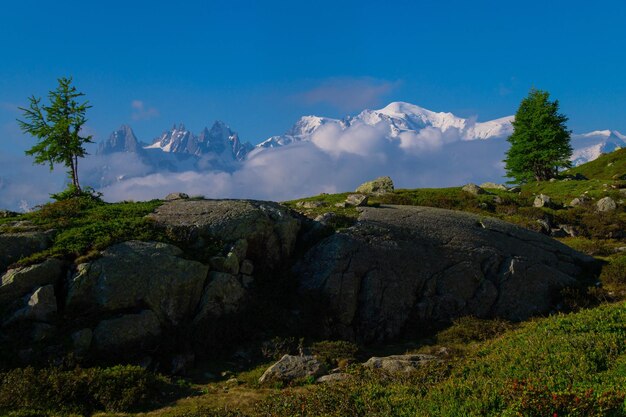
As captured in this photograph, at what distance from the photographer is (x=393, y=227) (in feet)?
84.0

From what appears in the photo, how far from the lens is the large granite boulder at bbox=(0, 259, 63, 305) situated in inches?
670

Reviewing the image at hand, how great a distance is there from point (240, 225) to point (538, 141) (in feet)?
227

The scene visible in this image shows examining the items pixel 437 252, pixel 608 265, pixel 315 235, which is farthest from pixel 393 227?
pixel 608 265

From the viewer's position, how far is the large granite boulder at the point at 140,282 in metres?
17.5

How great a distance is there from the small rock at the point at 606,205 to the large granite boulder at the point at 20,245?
45.5 m

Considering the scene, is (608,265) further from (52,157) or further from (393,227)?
(52,157)

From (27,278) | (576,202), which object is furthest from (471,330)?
(576,202)

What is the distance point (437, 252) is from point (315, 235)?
6394mm

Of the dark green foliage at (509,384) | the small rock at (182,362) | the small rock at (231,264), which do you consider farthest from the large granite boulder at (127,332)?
the dark green foliage at (509,384)

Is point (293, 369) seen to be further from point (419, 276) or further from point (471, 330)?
point (419, 276)

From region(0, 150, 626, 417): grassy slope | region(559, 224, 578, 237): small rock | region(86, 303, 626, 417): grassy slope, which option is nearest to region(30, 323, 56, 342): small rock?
region(0, 150, 626, 417): grassy slope

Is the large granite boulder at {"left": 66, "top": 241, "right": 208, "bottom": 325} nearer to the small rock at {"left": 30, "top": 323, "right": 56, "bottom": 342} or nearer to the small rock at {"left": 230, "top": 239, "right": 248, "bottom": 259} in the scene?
the small rock at {"left": 30, "top": 323, "right": 56, "bottom": 342}

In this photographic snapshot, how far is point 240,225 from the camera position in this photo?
22719mm

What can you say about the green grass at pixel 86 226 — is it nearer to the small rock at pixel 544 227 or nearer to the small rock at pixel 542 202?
the small rock at pixel 544 227
